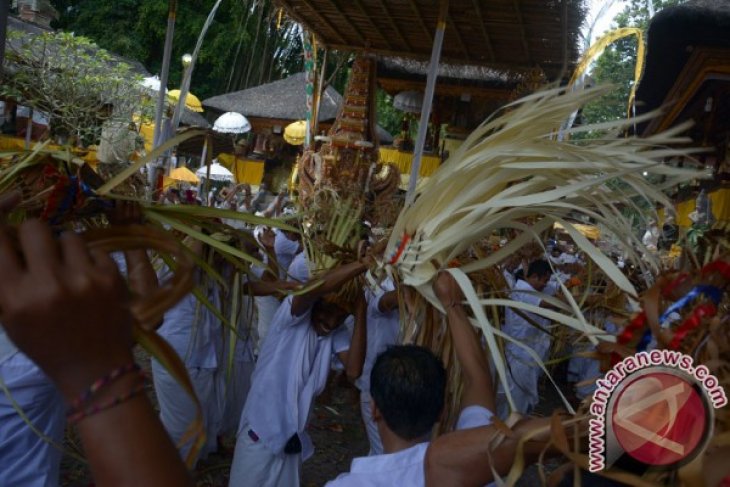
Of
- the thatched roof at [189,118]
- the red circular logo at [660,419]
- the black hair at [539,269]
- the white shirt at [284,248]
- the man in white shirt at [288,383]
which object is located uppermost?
Answer: the thatched roof at [189,118]

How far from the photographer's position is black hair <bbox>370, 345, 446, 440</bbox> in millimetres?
2074

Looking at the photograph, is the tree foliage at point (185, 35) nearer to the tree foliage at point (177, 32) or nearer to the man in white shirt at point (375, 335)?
the tree foliage at point (177, 32)

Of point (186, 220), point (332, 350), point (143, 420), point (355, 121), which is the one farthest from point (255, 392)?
point (355, 121)

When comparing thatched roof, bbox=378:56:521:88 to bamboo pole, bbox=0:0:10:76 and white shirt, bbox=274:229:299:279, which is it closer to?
white shirt, bbox=274:229:299:279

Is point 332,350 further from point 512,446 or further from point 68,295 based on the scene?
point 68,295

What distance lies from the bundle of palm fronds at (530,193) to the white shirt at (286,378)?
3.69 ft

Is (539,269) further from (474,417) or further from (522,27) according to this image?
(474,417)

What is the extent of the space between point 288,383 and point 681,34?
4747 millimetres

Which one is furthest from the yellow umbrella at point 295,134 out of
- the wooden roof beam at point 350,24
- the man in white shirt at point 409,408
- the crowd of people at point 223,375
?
the man in white shirt at point 409,408

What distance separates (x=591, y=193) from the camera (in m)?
2.18

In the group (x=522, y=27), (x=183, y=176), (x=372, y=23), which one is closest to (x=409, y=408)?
(x=522, y=27)

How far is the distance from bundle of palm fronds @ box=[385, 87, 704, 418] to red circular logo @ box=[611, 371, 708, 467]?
468 mm

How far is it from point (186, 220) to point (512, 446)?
1147 millimetres

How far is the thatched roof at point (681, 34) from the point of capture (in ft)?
18.3
